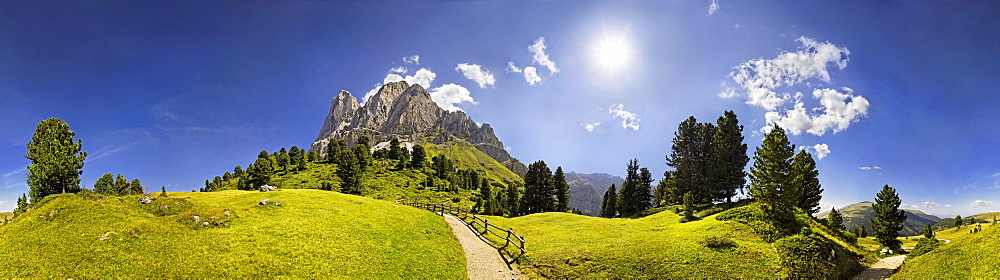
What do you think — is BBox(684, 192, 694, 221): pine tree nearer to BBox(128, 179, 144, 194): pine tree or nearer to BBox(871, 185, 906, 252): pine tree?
BBox(871, 185, 906, 252): pine tree

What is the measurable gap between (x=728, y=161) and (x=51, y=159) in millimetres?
105054

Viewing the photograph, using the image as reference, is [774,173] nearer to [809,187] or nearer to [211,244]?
[809,187]

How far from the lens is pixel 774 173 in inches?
1409

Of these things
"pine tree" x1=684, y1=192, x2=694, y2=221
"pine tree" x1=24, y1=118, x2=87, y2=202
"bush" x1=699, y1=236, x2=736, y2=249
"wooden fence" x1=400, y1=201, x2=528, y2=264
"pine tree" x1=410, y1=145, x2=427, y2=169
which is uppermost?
"pine tree" x1=410, y1=145, x2=427, y2=169

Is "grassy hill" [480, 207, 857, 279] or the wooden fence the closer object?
"grassy hill" [480, 207, 857, 279]

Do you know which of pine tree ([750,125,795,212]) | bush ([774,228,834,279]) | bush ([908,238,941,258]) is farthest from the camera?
pine tree ([750,125,795,212])

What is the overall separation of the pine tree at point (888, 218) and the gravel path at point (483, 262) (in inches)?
2329

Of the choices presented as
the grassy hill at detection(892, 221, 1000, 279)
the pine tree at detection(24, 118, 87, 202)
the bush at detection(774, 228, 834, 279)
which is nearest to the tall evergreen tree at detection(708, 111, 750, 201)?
the bush at detection(774, 228, 834, 279)

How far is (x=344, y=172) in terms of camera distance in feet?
302

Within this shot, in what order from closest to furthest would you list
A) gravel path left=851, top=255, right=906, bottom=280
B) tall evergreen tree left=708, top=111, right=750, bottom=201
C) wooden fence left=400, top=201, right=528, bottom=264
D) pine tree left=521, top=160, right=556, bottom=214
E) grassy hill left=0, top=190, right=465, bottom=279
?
grassy hill left=0, top=190, right=465, bottom=279, gravel path left=851, top=255, right=906, bottom=280, wooden fence left=400, top=201, right=528, bottom=264, tall evergreen tree left=708, top=111, right=750, bottom=201, pine tree left=521, top=160, right=556, bottom=214

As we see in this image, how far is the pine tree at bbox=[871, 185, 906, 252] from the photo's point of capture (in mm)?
50031

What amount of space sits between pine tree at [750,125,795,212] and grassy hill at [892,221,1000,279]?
38.2 ft

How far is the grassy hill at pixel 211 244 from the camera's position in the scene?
18.0 metres

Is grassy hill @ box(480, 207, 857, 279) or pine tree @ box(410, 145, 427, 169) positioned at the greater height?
pine tree @ box(410, 145, 427, 169)
